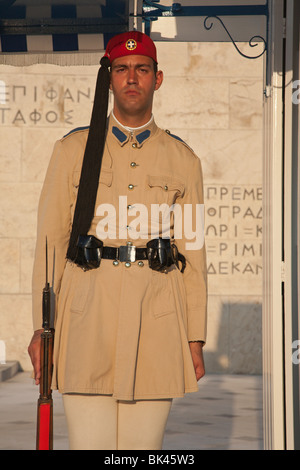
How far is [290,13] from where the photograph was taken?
15.6 ft

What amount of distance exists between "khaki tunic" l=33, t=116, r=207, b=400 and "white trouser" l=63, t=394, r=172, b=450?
5 cm

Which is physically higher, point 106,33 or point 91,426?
point 106,33

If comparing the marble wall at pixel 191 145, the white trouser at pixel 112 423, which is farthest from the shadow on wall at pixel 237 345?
the white trouser at pixel 112 423

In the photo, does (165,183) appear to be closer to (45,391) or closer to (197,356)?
(197,356)

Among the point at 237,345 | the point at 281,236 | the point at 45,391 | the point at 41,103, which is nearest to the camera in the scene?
the point at 45,391

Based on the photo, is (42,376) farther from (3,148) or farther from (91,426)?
(3,148)

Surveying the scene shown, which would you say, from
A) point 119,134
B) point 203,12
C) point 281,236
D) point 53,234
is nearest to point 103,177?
point 119,134

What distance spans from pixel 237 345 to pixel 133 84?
926 cm

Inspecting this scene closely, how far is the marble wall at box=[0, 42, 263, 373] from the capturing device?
12.8 metres

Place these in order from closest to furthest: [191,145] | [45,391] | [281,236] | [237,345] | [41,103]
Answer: [45,391] < [281,236] < [237,345] < [191,145] < [41,103]

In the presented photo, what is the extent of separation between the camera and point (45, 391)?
3.53 m

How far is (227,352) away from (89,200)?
922cm

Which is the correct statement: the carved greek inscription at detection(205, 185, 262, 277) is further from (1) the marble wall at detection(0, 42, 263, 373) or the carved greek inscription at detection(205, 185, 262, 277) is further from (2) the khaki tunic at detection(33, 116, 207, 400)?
(2) the khaki tunic at detection(33, 116, 207, 400)
